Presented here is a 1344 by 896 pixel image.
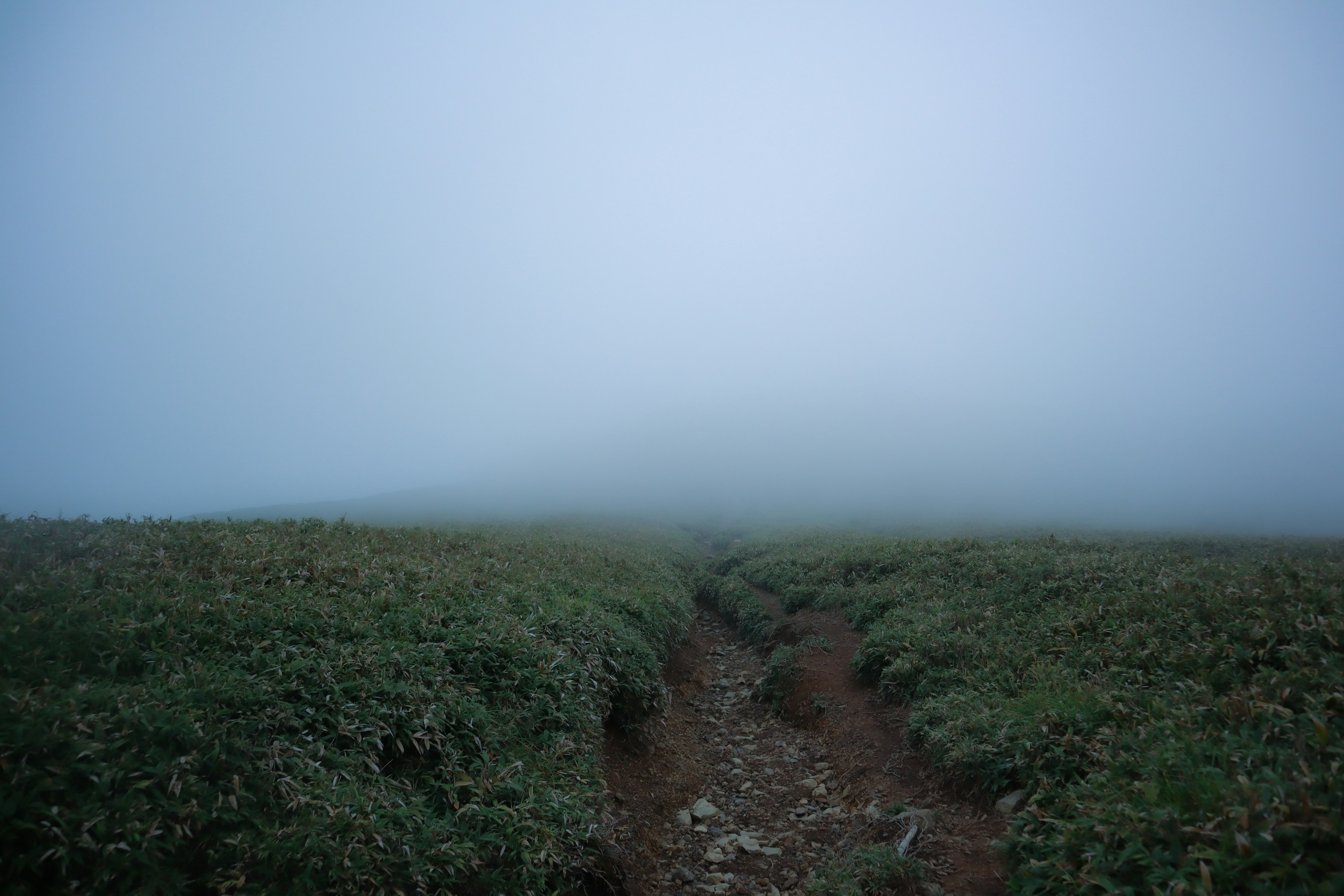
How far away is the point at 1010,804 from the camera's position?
6.38 meters

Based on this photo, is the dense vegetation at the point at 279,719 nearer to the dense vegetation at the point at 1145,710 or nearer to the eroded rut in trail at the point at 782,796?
the eroded rut in trail at the point at 782,796

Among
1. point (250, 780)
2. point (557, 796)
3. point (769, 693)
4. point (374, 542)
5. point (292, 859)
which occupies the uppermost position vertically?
point (374, 542)

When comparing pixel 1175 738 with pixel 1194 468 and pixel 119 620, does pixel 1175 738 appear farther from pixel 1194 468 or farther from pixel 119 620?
pixel 1194 468

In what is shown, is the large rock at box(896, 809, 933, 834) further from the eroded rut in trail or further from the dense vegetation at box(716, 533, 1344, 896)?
the dense vegetation at box(716, 533, 1344, 896)

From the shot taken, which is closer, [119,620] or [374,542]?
[119,620]

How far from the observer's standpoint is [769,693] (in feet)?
40.4

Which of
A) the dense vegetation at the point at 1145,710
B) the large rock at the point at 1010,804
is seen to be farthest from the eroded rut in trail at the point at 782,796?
the dense vegetation at the point at 1145,710

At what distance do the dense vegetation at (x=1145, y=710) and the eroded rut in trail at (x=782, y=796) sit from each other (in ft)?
1.96

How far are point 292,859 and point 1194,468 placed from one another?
352 ft

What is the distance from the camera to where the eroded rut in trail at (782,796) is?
6.61m

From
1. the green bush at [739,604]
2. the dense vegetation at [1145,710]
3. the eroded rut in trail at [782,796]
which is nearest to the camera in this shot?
the dense vegetation at [1145,710]

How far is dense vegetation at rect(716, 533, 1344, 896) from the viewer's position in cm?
391

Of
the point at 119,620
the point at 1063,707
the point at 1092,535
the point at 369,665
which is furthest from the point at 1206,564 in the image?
the point at 1092,535

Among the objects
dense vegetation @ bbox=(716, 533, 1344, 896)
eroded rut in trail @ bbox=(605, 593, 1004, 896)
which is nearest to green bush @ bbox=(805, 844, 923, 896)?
eroded rut in trail @ bbox=(605, 593, 1004, 896)
